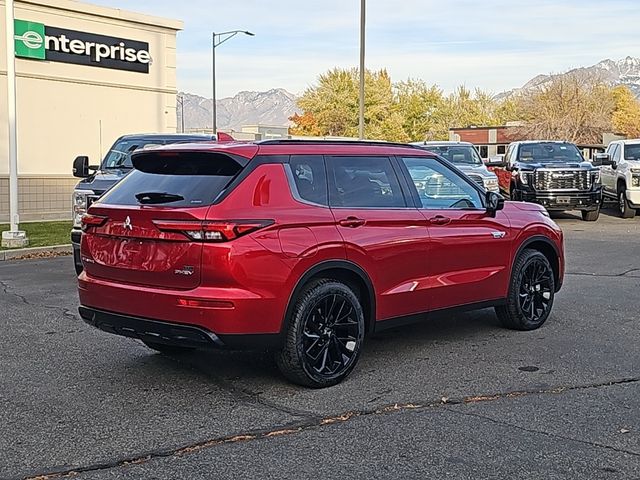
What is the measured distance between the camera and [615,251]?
14383mm

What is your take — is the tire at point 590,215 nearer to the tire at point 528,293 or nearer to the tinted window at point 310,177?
the tire at point 528,293

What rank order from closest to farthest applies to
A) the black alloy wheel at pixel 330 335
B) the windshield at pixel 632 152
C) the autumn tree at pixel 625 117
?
the black alloy wheel at pixel 330 335, the windshield at pixel 632 152, the autumn tree at pixel 625 117

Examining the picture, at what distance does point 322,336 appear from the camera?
5.94m

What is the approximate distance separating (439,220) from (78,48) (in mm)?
17604

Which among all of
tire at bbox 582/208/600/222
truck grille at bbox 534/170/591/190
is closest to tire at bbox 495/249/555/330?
truck grille at bbox 534/170/591/190

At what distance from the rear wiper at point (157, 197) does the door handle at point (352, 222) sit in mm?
1177

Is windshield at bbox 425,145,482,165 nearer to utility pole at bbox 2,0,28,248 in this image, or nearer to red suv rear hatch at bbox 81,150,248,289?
utility pole at bbox 2,0,28,248

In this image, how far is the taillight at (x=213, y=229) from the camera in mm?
5391

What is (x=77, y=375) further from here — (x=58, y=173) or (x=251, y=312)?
(x=58, y=173)

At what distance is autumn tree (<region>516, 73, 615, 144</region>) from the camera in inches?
2489

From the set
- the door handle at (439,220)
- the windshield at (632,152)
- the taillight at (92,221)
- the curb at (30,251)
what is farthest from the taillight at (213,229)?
the windshield at (632,152)

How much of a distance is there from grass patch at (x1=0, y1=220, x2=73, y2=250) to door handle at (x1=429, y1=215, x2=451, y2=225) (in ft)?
34.3

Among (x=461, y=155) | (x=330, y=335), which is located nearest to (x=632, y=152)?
(x=461, y=155)

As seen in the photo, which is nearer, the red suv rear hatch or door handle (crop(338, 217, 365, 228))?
the red suv rear hatch
